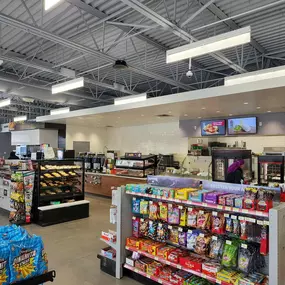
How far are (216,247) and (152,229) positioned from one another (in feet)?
3.07

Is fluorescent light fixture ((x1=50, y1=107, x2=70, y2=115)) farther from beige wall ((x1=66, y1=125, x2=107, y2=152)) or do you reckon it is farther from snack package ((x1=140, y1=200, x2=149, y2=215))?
snack package ((x1=140, y1=200, x2=149, y2=215))

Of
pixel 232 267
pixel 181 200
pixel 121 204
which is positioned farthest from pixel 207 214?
pixel 121 204

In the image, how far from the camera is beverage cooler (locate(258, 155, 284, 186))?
241 inches

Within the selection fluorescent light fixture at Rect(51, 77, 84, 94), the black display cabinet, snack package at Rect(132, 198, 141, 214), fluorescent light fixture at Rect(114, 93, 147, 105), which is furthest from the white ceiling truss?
snack package at Rect(132, 198, 141, 214)

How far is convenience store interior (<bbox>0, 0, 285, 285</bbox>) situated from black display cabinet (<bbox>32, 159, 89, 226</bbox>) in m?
0.03

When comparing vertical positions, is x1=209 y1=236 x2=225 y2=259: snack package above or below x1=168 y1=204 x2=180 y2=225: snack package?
below

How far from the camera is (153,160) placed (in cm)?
908

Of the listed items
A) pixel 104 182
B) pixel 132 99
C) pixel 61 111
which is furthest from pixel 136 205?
pixel 61 111

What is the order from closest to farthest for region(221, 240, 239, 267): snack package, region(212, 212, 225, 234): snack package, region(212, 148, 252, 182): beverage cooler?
region(221, 240, 239, 267): snack package
region(212, 212, 225, 234): snack package
region(212, 148, 252, 182): beverage cooler

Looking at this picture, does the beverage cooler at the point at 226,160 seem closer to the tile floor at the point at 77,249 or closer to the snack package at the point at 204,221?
the tile floor at the point at 77,249

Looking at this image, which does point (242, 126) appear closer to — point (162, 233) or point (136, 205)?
point (136, 205)

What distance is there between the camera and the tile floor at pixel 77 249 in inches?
148

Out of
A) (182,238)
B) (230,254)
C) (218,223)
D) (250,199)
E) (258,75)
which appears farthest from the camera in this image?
(258,75)

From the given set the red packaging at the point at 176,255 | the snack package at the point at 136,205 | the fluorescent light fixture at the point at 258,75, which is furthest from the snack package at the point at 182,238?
the fluorescent light fixture at the point at 258,75
